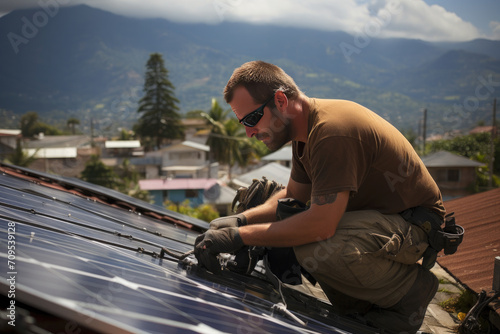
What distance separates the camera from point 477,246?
4.57m

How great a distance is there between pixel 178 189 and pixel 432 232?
5265 centimetres

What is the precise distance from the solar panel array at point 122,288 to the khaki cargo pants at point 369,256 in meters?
0.23

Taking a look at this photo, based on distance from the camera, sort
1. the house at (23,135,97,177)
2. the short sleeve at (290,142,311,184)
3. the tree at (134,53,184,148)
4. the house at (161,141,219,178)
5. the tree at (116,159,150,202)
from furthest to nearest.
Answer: the tree at (134,53,184,148) < the house at (161,141,219,178) < the house at (23,135,97,177) < the tree at (116,159,150,202) < the short sleeve at (290,142,311,184)

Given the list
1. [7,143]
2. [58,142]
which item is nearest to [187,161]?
[7,143]

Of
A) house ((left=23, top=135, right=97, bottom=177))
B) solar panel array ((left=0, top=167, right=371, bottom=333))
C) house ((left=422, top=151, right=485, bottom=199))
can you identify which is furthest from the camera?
house ((left=23, top=135, right=97, bottom=177))

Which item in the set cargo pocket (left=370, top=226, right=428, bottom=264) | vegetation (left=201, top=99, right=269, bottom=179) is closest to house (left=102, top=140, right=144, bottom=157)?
vegetation (left=201, top=99, right=269, bottom=179)

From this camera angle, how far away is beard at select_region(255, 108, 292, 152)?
297 cm

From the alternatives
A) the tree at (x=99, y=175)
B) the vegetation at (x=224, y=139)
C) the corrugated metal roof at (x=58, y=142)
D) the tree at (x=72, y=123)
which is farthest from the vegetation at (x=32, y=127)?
the tree at (x=99, y=175)

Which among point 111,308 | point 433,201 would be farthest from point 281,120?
point 111,308

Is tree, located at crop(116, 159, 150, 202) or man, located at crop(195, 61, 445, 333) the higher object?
man, located at crop(195, 61, 445, 333)

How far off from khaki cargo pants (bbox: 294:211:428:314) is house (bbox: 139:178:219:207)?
4823cm

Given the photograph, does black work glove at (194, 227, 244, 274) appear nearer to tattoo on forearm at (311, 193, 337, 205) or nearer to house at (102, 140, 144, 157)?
tattoo on forearm at (311, 193, 337, 205)

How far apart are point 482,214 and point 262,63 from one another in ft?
13.2

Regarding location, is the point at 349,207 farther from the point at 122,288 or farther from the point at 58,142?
the point at 58,142
